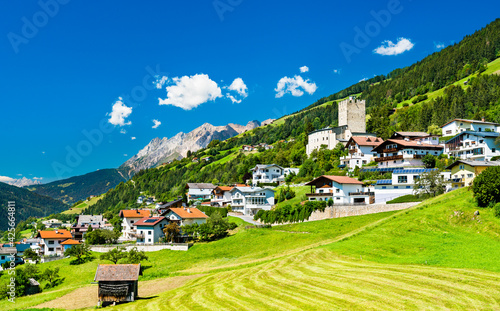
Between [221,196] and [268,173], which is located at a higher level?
[268,173]

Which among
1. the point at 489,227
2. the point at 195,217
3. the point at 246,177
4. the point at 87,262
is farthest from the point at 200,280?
the point at 246,177

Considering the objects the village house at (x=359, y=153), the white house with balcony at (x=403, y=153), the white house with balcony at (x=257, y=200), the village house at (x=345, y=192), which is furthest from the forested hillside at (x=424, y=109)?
the village house at (x=345, y=192)

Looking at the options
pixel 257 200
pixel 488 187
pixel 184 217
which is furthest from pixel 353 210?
pixel 184 217

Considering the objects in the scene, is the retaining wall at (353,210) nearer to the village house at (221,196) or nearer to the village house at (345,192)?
the village house at (345,192)

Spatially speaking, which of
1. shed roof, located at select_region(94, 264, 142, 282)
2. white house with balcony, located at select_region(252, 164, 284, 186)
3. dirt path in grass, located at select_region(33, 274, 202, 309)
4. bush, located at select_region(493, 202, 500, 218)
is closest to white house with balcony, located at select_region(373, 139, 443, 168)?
white house with balcony, located at select_region(252, 164, 284, 186)

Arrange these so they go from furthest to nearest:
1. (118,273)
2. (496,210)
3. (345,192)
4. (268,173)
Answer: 1. (268,173)
2. (345,192)
3. (496,210)
4. (118,273)

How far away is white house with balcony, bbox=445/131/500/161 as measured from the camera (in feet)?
240

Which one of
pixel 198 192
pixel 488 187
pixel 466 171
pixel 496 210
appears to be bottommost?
pixel 496 210

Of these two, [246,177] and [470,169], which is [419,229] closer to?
[470,169]

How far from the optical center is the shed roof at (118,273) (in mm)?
34906

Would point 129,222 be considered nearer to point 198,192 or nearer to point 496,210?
point 198,192

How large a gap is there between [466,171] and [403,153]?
66.6 ft

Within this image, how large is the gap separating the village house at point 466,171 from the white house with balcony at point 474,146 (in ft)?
54.7

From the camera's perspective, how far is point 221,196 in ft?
355
